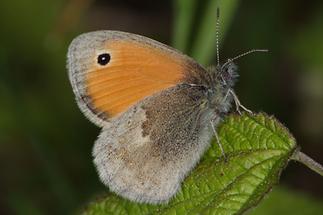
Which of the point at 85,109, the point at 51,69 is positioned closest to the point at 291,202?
the point at 85,109

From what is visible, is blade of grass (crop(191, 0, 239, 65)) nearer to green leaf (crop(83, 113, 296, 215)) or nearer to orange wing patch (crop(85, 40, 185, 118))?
orange wing patch (crop(85, 40, 185, 118))

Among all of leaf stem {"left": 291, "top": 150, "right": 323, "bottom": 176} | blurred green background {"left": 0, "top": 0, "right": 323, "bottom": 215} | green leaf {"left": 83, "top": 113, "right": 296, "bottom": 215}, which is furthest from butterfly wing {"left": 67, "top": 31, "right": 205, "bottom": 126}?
blurred green background {"left": 0, "top": 0, "right": 323, "bottom": 215}

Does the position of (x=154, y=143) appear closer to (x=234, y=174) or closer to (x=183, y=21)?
(x=234, y=174)

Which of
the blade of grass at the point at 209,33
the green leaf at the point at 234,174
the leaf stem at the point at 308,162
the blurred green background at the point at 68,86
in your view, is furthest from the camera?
the blurred green background at the point at 68,86

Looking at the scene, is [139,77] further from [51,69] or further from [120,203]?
[51,69]

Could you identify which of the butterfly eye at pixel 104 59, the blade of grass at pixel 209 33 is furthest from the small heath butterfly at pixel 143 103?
the blade of grass at pixel 209 33

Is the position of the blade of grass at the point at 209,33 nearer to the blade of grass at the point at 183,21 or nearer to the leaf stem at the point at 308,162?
the blade of grass at the point at 183,21

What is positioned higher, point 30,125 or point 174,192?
point 174,192

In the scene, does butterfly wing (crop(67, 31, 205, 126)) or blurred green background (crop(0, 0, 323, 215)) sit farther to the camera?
blurred green background (crop(0, 0, 323, 215))
